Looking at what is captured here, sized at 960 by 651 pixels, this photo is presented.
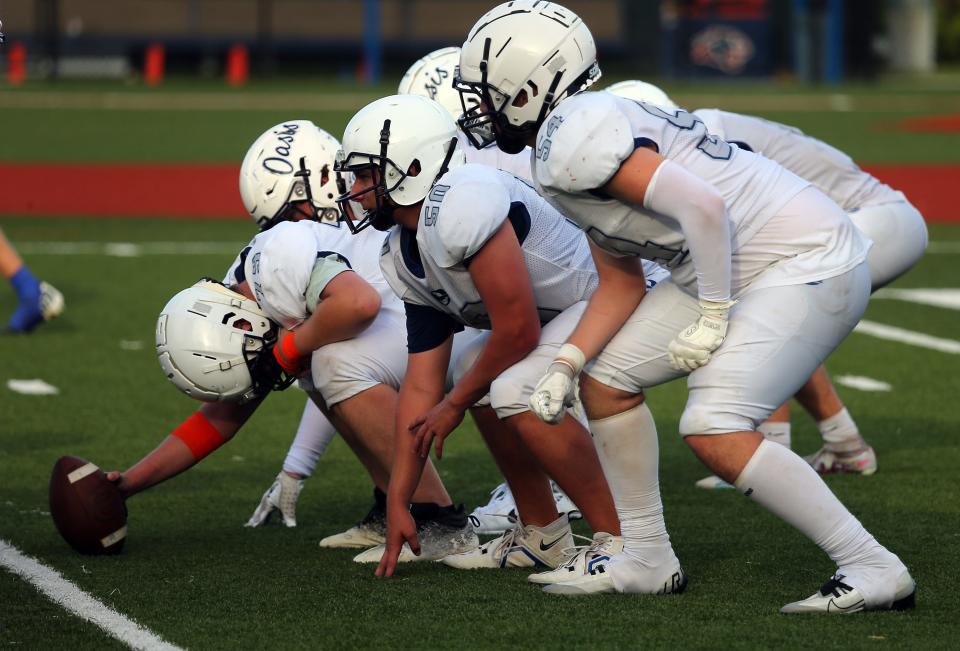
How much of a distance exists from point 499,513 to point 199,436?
1.04 meters

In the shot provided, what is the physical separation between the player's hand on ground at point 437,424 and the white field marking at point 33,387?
3.38 m

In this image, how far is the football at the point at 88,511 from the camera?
4570mm

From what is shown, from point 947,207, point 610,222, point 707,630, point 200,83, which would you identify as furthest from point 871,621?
point 200,83

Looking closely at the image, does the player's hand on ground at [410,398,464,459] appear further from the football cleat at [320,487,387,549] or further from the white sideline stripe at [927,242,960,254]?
the white sideline stripe at [927,242,960,254]

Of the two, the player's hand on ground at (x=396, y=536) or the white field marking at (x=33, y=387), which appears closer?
the player's hand on ground at (x=396, y=536)

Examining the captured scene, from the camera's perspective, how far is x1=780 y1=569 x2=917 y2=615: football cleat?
3801mm

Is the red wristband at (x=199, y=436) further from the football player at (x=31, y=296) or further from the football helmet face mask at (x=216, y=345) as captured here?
the football player at (x=31, y=296)

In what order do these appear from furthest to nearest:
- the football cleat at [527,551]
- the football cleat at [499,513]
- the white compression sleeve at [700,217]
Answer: the football cleat at [499,513] → the football cleat at [527,551] → the white compression sleeve at [700,217]

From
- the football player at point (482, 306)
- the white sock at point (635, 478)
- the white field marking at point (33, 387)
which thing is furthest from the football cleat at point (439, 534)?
the white field marking at point (33, 387)

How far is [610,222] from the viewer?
389 centimetres

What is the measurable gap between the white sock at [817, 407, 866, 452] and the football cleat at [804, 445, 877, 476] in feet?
0.07

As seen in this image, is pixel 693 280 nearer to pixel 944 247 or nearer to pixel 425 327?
pixel 425 327

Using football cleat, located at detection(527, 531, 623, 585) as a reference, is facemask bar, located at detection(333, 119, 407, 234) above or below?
above

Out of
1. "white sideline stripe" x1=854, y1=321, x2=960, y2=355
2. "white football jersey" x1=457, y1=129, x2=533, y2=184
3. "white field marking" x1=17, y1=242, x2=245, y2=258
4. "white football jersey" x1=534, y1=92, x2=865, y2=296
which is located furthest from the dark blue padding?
"white field marking" x1=17, y1=242, x2=245, y2=258
